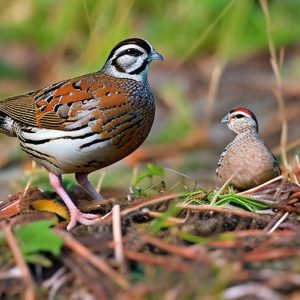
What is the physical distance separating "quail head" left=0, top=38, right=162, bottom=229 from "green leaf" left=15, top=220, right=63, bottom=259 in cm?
110

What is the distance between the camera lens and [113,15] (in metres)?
12.4

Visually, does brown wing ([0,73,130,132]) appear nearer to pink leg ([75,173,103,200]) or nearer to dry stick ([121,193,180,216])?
pink leg ([75,173,103,200])

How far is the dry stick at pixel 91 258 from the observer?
4148mm

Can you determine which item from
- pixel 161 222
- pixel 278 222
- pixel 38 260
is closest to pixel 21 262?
pixel 38 260

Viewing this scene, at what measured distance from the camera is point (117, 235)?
458 centimetres

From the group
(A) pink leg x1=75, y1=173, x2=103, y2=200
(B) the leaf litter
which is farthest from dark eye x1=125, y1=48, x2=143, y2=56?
(B) the leaf litter

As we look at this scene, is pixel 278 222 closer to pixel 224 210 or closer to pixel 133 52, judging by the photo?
pixel 224 210

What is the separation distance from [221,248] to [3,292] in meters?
1.00

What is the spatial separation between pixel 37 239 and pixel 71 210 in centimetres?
121

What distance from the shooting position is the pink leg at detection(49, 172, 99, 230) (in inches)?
211

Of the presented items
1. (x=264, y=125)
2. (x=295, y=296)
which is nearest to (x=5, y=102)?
(x=295, y=296)

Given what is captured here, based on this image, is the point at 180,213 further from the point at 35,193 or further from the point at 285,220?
the point at 35,193

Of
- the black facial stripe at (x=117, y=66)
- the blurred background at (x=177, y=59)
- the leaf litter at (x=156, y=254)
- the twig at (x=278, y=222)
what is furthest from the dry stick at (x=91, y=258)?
the blurred background at (x=177, y=59)

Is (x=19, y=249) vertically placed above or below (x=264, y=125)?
above
